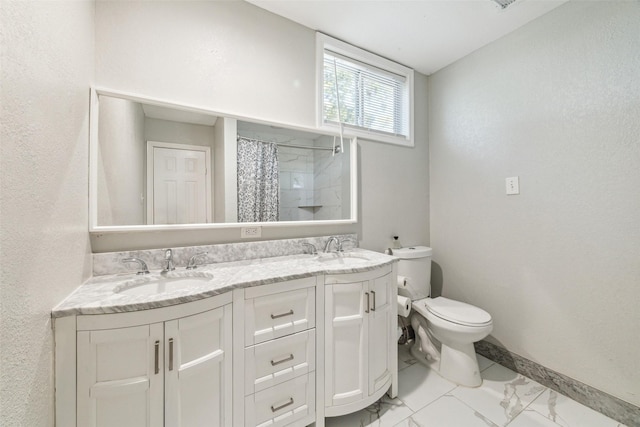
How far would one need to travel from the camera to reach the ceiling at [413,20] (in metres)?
1.57

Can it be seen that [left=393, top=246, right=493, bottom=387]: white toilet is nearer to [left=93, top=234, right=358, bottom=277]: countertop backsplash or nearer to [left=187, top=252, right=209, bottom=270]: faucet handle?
[left=93, top=234, right=358, bottom=277]: countertop backsplash

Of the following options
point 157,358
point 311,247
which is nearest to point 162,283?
point 157,358

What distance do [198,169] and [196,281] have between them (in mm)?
610

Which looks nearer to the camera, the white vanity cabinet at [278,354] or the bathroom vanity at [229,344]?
the bathroom vanity at [229,344]

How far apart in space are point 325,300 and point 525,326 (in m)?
1.52

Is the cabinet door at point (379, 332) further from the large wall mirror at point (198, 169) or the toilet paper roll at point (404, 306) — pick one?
the large wall mirror at point (198, 169)

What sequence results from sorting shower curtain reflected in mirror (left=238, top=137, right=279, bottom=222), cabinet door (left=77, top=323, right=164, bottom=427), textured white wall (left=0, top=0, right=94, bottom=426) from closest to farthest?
textured white wall (left=0, top=0, right=94, bottom=426) < cabinet door (left=77, top=323, right=164, bottom=427) < shower curtain reflected in mirror (left=238, top=137, right=279, bottom=222)

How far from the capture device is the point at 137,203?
126cm

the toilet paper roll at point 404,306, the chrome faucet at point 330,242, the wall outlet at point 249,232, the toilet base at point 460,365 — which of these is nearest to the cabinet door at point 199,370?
the wall outlet at point 249,232

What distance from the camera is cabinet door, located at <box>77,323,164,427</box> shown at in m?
0.82

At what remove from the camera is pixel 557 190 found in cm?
159

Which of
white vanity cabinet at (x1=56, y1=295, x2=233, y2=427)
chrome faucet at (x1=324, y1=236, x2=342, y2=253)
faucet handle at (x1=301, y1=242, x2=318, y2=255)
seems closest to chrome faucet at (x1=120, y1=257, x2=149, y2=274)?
white vanity cabinet at (x1=56, y1=295, x2=233, y2=427)

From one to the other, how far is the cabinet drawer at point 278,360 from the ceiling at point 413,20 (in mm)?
1949

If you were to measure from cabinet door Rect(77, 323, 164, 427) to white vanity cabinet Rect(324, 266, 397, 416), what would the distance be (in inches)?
28.5
